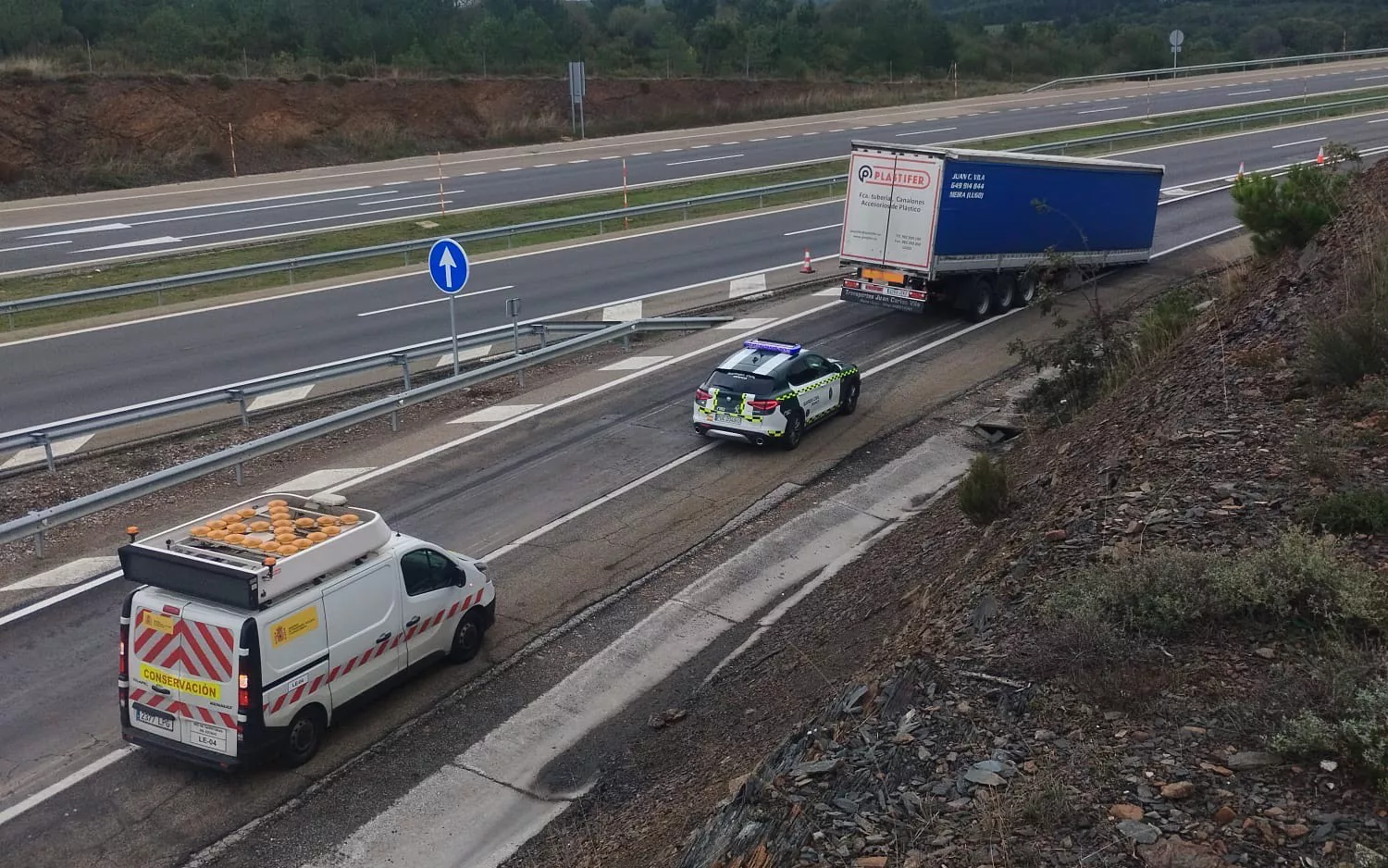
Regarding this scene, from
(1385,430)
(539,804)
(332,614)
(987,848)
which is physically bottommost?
(539,804)

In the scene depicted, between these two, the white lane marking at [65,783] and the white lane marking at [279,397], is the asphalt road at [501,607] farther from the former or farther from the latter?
the white lane marking at [279,397]

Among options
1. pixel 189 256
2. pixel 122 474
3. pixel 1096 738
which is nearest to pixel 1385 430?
pixel 1096 738

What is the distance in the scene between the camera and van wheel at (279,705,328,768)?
405 inches

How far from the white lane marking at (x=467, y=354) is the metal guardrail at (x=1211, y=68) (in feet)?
175

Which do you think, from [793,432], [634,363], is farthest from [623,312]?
[793,432]

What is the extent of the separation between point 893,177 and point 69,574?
16.6m

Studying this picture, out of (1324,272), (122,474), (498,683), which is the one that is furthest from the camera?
(122,474)

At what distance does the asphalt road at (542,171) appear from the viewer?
111 ft

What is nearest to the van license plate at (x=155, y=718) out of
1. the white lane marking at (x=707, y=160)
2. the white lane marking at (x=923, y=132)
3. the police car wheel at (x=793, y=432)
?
the police car wheel at (x=793, y=432)

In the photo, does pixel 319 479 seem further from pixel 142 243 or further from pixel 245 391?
pixel 142 243

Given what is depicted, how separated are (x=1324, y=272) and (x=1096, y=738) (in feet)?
34.5

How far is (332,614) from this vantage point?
10.5m

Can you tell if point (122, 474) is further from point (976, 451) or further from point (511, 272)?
point (511, 272)

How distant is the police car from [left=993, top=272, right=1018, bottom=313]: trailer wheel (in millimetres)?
7816
